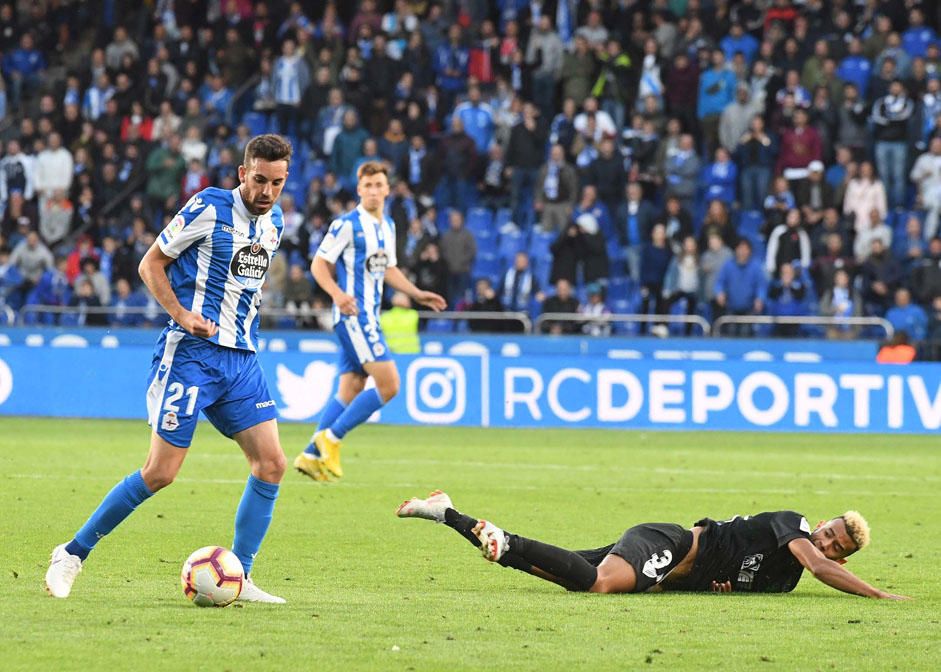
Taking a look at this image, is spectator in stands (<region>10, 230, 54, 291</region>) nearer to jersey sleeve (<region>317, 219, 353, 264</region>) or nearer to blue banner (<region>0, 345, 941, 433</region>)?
blue banner (<region>0, 345, 941, 433</region>)

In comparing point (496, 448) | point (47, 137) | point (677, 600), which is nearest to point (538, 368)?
point (496, 448)

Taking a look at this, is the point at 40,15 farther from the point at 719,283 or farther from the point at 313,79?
the point at 719,283

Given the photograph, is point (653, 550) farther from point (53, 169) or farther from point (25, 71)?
point (25, 71)

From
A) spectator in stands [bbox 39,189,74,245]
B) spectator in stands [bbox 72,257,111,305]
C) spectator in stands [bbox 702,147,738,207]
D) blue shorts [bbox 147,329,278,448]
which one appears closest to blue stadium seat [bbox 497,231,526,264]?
spectator in stands [bbox 702,147,738,207]

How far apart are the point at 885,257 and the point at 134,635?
18.1m

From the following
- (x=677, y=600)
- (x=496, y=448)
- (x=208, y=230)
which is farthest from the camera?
(x=496, y=448)

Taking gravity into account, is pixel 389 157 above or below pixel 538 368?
above

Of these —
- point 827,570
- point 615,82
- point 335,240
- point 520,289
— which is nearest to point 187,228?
point 827,570

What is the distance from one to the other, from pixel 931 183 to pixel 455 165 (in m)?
6.99

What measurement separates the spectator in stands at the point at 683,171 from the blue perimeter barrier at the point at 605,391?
482cm

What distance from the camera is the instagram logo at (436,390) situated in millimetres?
20797

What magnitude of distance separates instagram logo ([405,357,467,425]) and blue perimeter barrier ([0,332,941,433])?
0.04ft

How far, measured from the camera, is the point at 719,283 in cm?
2314

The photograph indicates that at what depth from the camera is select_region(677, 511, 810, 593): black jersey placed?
8.06 meters
